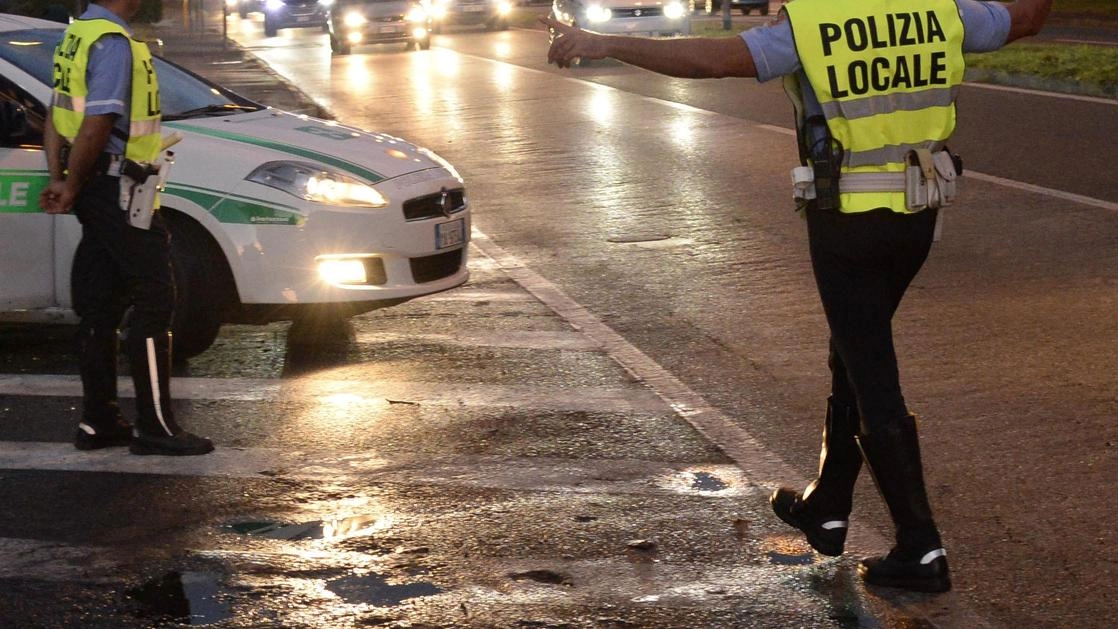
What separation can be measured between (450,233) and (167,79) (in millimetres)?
1726

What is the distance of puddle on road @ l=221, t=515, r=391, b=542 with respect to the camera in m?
4.96

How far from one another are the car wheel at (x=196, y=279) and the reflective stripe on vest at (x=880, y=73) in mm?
3689

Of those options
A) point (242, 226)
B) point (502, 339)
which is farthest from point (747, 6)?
point (242, 226)

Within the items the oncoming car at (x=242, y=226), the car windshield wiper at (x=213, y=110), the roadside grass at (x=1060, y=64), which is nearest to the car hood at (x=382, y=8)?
the roadside grass at (x=1060, y=64)

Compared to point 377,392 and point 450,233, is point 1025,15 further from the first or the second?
point 450,233

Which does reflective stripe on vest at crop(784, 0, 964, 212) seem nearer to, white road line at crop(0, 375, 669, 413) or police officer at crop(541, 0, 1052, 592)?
police officer at crop(541, 0, 1052, 592)

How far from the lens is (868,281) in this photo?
4.39m

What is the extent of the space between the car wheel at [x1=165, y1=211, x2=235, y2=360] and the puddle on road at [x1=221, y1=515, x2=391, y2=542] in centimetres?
227

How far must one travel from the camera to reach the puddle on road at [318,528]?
16.3ft

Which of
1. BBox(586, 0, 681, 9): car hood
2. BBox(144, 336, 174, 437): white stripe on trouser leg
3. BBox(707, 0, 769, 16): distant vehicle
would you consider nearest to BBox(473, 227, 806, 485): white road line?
BBox(144, 336, 174, 437): white stripe on trouser leg

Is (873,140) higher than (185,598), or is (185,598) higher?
(873,140)

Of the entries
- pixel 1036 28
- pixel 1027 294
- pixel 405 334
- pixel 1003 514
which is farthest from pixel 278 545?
pixel 1027 294

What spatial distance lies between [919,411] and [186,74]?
4.24m

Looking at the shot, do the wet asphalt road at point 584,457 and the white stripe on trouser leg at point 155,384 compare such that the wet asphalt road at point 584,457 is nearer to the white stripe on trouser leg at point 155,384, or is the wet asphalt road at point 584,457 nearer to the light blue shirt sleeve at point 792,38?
the white stripe on trouser leg at point 155,384
